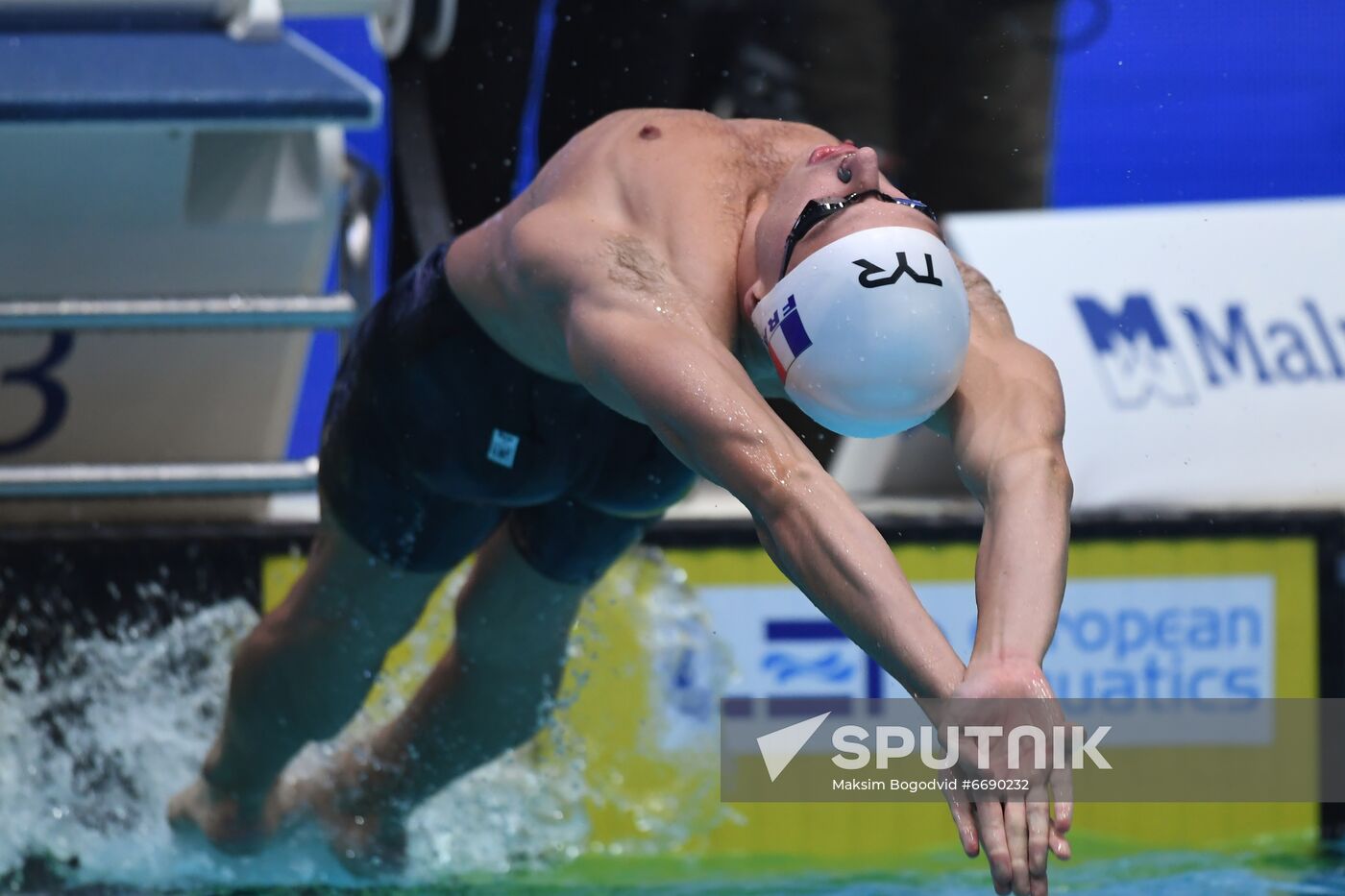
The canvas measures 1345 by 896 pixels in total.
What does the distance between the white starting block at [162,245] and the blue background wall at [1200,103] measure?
7.32 ft

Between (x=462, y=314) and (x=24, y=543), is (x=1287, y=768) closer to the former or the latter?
(x=462, y=314)

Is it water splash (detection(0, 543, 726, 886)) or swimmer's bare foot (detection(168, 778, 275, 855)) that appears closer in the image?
swimmer's bare foot (detection(168, 778, 275, 855))

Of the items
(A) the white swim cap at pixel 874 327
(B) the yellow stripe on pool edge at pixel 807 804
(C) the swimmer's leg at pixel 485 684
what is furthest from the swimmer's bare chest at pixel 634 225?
(B) the yellow stripe on pool edge at pixel 807 804

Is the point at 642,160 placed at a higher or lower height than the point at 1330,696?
higher

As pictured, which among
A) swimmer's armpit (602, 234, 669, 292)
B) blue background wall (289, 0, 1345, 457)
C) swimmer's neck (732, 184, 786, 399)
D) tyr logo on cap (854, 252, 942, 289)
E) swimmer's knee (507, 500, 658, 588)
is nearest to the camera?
tyr logo on cap (854, 252, 942, 289)

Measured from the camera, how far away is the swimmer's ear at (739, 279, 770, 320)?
7.79 ft

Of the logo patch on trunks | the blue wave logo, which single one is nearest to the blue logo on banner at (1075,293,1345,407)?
the blue wave logo

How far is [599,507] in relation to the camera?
3.10 m

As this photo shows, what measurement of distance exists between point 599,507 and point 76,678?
1293 mm

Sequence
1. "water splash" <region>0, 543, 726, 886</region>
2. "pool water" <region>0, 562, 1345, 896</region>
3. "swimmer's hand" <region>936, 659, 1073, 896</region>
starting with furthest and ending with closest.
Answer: "water splash" <region>0, 543, 726, 886</region>, "pool water" <region>0, 562, 1345, 896</region>, "swimmer's hand" <region>936, 659, 1073, 896</region>

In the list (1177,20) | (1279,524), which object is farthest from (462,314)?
(1177,20)

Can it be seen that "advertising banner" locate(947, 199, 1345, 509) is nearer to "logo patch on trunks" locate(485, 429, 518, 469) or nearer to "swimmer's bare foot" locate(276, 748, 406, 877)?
"logo patch on trunks" locate(485, 429, 518, 469)

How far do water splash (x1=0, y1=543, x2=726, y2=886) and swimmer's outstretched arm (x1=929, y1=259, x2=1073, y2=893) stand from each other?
1421mm

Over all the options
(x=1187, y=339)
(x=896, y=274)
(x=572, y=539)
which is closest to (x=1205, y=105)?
(x=1187, y=339)
